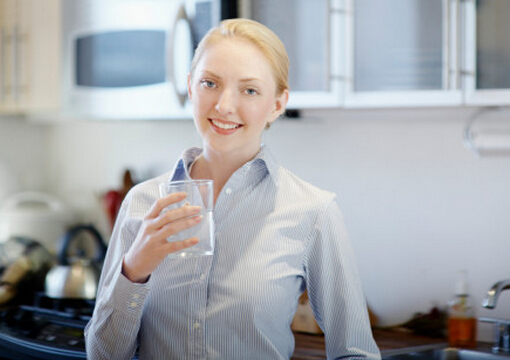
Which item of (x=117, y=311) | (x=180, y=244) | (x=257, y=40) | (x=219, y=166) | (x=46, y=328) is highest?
(x=257, y=40)

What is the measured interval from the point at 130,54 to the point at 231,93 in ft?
3.73

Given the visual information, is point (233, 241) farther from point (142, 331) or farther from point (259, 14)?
point (259, 14)

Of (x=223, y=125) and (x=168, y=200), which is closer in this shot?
(x=168, y=200)

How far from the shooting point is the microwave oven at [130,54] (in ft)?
7.26

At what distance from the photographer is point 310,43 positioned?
1979 mm

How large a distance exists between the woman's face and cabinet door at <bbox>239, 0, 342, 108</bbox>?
21.4 inches

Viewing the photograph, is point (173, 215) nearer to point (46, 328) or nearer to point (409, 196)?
point (409, 196)

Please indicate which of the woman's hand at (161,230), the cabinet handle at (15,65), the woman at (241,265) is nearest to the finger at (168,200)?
the woman's hand at (161,230)

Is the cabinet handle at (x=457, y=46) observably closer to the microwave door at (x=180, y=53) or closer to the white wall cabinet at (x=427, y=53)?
the white wall cabinet at (x=427, y=53)

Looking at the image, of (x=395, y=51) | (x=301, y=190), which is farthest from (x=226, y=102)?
(x=395, y=51)

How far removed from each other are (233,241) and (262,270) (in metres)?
0.08

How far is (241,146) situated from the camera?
56.3 inches

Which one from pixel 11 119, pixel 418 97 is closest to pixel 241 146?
pixel 418 97

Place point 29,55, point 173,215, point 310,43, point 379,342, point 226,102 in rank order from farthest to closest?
point 29,55 → point 379,342 → point 310,43 → point 226,102 → point 173,215
